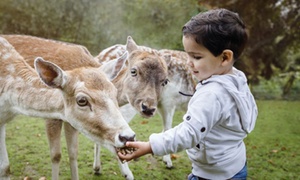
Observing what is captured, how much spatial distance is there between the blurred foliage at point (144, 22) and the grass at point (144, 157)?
1.49 m

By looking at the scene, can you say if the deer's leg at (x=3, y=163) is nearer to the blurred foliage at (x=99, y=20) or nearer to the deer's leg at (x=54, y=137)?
the deer's leg at (x=54, y=137)

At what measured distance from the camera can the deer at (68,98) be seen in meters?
1.94

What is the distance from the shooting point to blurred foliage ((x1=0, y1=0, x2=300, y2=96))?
18.3ft

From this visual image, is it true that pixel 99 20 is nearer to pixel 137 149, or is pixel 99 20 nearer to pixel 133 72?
pixel 133 72

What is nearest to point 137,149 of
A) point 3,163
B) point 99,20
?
point 3,163

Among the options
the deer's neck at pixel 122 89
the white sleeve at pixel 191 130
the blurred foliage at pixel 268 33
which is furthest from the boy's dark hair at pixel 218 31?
the blurred foliage at pixel 268 33

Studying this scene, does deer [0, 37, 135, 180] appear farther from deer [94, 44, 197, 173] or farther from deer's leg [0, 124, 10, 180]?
deer [94, 44, 197, 173]

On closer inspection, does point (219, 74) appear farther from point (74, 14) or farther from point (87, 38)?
point (74, 14)

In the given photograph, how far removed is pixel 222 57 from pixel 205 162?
0.49 metres

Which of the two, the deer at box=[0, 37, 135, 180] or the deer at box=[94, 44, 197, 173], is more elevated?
the deer at box=[0, 37, 135, 180]

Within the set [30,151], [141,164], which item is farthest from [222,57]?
[30,151]

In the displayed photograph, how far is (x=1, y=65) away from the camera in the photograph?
2650 millimetres

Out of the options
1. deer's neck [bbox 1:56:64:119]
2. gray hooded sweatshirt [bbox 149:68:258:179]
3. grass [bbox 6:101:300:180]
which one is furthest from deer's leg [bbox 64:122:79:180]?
gray hooded sweatshirt [bbox 149:68:258:179]

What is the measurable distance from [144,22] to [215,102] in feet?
14.5
